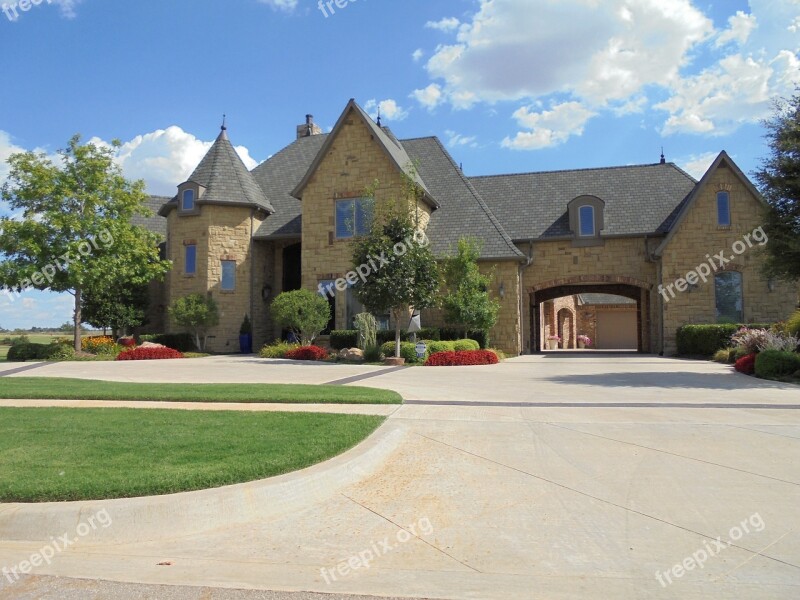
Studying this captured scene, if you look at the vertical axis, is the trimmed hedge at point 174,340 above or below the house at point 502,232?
below

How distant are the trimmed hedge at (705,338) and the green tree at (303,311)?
44.5 ft

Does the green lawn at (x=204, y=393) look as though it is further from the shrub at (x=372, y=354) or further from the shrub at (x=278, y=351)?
the shrub at (x=278, y=351)

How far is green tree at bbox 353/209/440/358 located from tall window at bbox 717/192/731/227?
38.2ft

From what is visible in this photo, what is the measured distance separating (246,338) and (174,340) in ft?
9.67

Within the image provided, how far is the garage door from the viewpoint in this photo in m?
42.0

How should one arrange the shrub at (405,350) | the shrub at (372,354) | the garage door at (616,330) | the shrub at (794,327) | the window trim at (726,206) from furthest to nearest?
the garage door at (616,330), the window trim at (726,206), the shrub at (372,354), the shrub at (405,350), the shrub at (794,327)

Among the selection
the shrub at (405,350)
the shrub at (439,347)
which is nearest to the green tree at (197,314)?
the shrub at (405,350)

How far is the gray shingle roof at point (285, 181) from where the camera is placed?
87.0ft

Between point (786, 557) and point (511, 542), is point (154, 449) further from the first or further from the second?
point (786, 557)

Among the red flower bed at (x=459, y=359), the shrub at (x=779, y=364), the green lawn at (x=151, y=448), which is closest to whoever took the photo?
the green lawn at (x=151, y=448)

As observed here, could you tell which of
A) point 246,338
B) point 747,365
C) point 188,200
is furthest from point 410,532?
point 188,200

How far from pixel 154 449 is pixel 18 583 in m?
2.45

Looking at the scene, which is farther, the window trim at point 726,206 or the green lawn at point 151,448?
the window trim at point 726,206

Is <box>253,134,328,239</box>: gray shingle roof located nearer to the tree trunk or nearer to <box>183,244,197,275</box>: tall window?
<box>183,244,197,275</box>: tall window
